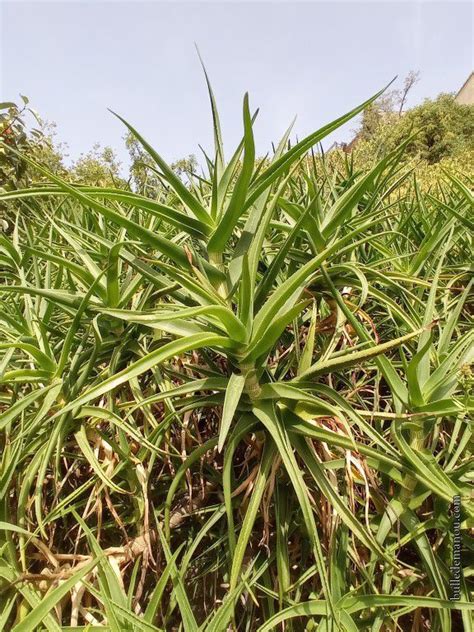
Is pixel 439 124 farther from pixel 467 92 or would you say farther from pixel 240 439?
pixel 240 439

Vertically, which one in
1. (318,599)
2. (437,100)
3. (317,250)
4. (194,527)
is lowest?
(318,599)

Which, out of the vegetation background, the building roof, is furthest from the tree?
the vegetation background

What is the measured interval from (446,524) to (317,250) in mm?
586

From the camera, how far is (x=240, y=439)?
810 mm

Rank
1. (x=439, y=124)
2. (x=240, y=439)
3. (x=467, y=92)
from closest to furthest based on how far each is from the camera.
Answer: (x=240, y=439) < (x=439, y=124) < (x=467, y=92)

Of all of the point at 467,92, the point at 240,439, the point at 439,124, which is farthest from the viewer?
the point at 467,92

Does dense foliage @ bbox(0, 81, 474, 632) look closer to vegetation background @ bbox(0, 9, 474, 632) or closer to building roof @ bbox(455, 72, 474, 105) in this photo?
vegetation background @ bbox(0, 9, 474, 632)

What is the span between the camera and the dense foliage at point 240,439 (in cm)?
74

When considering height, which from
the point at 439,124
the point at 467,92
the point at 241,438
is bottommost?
the point at 241,438

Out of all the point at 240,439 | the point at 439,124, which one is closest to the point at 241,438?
the point at 240,439

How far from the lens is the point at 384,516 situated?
81 cm

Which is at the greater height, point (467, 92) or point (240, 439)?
point (467, 92)

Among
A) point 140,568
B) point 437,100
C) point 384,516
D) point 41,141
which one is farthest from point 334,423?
point 437,100

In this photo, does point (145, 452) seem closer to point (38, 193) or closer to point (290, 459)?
point (290, 459)
